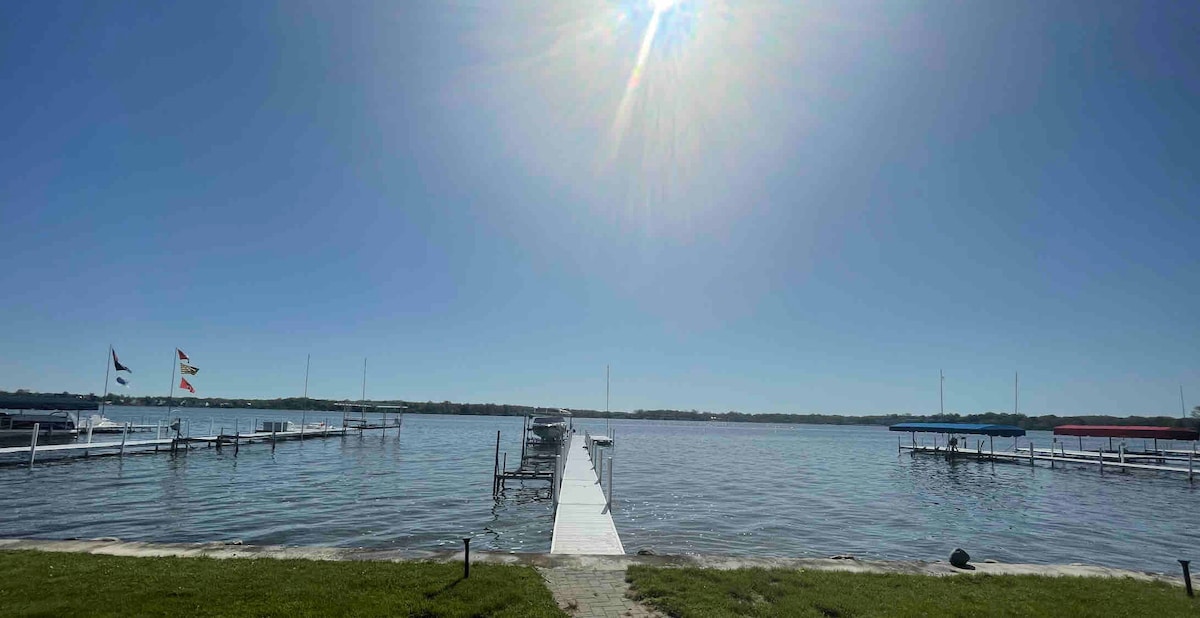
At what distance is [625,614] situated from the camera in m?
8.29

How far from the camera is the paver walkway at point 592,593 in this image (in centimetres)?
838

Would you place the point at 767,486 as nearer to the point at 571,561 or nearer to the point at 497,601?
the point at 571,561

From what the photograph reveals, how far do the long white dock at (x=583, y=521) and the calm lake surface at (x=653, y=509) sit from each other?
35.0 inches

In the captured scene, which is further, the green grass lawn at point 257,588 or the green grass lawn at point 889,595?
the green grass lawn at point 889,595

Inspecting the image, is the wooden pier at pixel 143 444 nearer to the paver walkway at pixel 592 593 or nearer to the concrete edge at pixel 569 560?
the concrete edge at pixel 569 560

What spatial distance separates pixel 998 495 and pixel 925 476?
9.68 metres

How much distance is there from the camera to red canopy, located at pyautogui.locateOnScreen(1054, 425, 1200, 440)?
41.4m

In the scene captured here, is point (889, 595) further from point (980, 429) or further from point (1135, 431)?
point (1135, 431)

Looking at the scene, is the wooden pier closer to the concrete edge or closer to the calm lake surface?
Answer: the calm lake surface

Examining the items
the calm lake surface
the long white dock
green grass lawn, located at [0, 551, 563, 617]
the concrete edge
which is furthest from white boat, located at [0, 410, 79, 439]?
green grass lawn, located at [0, 551, 563, 617]

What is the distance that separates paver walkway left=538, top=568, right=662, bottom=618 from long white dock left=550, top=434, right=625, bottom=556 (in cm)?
259

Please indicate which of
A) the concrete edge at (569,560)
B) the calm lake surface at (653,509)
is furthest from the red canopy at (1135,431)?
the concrete edge at (569,560)

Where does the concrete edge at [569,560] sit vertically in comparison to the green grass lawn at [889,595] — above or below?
below

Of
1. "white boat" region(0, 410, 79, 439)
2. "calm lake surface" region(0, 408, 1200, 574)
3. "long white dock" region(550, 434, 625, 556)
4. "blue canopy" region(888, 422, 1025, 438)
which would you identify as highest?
"blue canopy" region(888, 422, 1025, 438)
